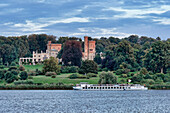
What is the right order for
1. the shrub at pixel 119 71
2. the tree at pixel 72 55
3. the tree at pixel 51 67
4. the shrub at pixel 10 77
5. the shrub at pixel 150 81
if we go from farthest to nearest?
the tree at pixel 72 55, the tree at pixel 51 67, the shrub at pixel 119 71, the shrub at pixel 10 77, the shrub at pixel 150 81

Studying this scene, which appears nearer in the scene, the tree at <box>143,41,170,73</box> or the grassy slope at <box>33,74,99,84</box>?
the grassy slope at <box>33,74,99,84</box>

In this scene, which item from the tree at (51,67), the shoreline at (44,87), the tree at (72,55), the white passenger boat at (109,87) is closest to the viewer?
the white passenger boat at (109,87)

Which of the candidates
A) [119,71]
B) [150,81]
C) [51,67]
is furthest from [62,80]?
[150,81]

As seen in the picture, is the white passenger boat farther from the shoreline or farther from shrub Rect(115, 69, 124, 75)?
shrub Rect(115, 69, 124, 75)

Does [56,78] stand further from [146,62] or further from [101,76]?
[146,62]

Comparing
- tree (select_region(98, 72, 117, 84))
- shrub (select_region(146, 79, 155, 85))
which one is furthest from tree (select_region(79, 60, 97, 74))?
shrub (select_region(146, 79, 155, 85))

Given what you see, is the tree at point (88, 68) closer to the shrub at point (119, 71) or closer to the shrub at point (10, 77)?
the shrub at point (119, 71)

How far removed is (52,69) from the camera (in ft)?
484

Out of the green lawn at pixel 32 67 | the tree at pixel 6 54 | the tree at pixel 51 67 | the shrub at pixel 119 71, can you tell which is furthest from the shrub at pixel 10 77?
the tree at pixel 6 54

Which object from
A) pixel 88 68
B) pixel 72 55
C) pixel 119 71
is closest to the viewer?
pixel 119 71

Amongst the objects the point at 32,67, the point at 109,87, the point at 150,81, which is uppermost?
the point at 32,67

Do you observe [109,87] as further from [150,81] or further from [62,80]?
[62,80]

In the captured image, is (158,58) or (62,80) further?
(158,58)

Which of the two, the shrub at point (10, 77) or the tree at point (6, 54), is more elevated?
the tree at point (6, 54)
